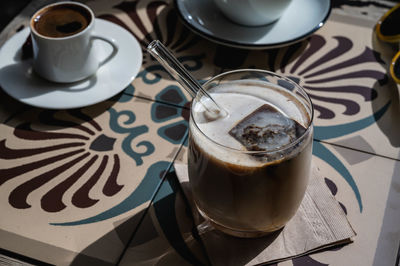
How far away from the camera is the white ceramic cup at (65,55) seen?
746 mm

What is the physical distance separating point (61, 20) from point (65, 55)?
0.26 feet

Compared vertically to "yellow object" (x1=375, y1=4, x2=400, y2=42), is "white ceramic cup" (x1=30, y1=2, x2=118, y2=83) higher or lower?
higher

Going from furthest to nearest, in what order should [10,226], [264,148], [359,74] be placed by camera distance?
1. [359,74]
2. [10,226]
3. [264,148]

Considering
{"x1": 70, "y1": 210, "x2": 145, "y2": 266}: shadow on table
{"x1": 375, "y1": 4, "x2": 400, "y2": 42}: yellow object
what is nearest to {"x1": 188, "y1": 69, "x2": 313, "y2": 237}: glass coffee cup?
{"x1": 70, "y1": 210, "x2": 145, "y2": 266}: shadow on table

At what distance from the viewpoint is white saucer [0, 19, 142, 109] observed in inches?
29.5

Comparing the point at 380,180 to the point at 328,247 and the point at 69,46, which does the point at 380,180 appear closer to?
the point at 328,247

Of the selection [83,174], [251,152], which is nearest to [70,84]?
[83,174]

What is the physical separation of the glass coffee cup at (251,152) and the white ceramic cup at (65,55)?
0.31m

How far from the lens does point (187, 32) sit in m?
0.91

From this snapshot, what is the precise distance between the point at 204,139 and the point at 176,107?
0.95 ft

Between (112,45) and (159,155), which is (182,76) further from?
(112,45)

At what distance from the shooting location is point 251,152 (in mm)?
456

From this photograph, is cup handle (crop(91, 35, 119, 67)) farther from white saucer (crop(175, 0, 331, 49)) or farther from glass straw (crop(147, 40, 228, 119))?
glass straw (crop(147, 40, 228, 119))

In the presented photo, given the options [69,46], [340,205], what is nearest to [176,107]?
[69,46]
